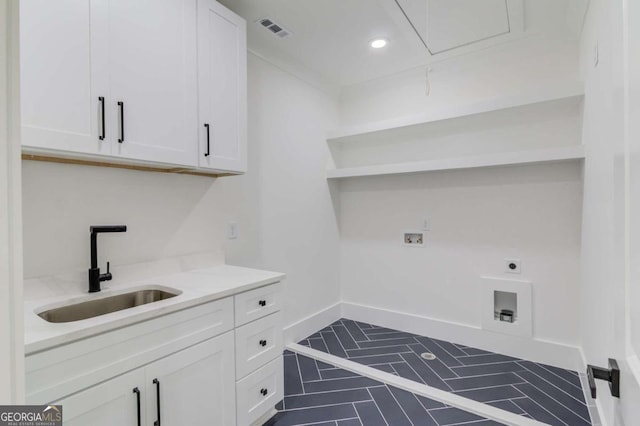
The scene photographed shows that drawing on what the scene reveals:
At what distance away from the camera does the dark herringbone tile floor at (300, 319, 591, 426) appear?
2.02 meters

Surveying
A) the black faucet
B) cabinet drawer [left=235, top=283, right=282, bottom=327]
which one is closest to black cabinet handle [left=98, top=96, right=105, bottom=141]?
the black faucet

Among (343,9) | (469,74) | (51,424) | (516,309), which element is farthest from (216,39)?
(516,309)

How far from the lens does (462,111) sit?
2.70 metres

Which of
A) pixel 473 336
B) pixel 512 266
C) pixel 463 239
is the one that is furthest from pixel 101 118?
pixel 473 336

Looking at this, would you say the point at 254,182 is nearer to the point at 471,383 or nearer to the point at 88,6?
the point at 88,6

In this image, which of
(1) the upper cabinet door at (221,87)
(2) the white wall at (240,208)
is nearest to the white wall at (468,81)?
(2) the white wall at (240,208)

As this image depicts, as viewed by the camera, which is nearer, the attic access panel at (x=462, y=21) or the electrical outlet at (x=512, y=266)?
the attic access panel at (x=462, y=21)

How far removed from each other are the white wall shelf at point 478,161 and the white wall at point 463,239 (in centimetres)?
27

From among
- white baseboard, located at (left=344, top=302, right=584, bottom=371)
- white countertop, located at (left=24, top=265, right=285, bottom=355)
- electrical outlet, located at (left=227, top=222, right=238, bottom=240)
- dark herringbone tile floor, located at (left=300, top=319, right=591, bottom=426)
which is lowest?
dark herringbone tile floor, located at (left=300, top=319, right=591, bottom=426)

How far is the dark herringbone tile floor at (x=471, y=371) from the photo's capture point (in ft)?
6.61

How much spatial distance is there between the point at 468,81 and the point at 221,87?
2.32m

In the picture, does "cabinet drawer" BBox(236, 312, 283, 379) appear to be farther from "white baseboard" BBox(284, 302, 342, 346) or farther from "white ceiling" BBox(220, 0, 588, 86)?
"white ceiling" BBox(220, 0, 588, 86)

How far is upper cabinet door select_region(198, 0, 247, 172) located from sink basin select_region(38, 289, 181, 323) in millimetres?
801

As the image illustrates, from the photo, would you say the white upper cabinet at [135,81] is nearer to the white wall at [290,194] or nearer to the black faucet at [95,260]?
the black faucet at [95,260]
